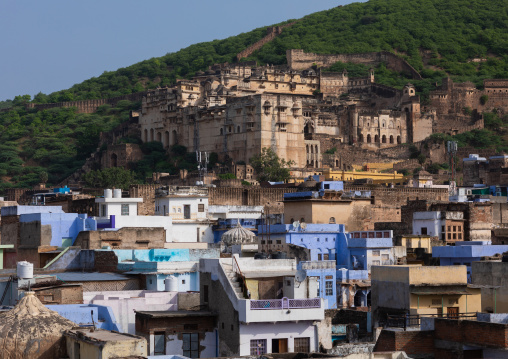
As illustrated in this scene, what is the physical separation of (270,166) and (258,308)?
60171 mm

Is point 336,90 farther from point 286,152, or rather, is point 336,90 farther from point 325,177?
point 325,177

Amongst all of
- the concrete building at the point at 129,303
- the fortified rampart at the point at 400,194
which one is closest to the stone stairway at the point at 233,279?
the concrete building at the point at 129,303

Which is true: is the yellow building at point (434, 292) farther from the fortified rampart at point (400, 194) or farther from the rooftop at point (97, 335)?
the fortified rampart at point (400, 194)

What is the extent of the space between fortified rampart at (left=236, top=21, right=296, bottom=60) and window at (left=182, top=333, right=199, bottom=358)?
380ft

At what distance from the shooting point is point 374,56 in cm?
12712

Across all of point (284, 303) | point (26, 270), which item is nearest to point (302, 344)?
point (284, 303)

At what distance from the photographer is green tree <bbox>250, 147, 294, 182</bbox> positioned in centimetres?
7656

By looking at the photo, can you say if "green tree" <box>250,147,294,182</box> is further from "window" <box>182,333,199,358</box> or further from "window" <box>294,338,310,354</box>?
"window" <box>294,338,310,354</box>

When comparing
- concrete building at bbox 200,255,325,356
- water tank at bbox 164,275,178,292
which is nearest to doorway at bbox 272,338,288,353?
concrete building at bbox 200,255,325,356

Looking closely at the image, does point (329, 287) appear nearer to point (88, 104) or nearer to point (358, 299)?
point (358, 299)

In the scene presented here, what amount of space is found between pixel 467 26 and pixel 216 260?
129 m

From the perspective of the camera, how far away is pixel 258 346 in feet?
65.7

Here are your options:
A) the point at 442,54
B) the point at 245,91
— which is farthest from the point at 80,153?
the point at 442,54

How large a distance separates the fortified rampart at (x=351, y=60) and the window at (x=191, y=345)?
103169 millimetres
